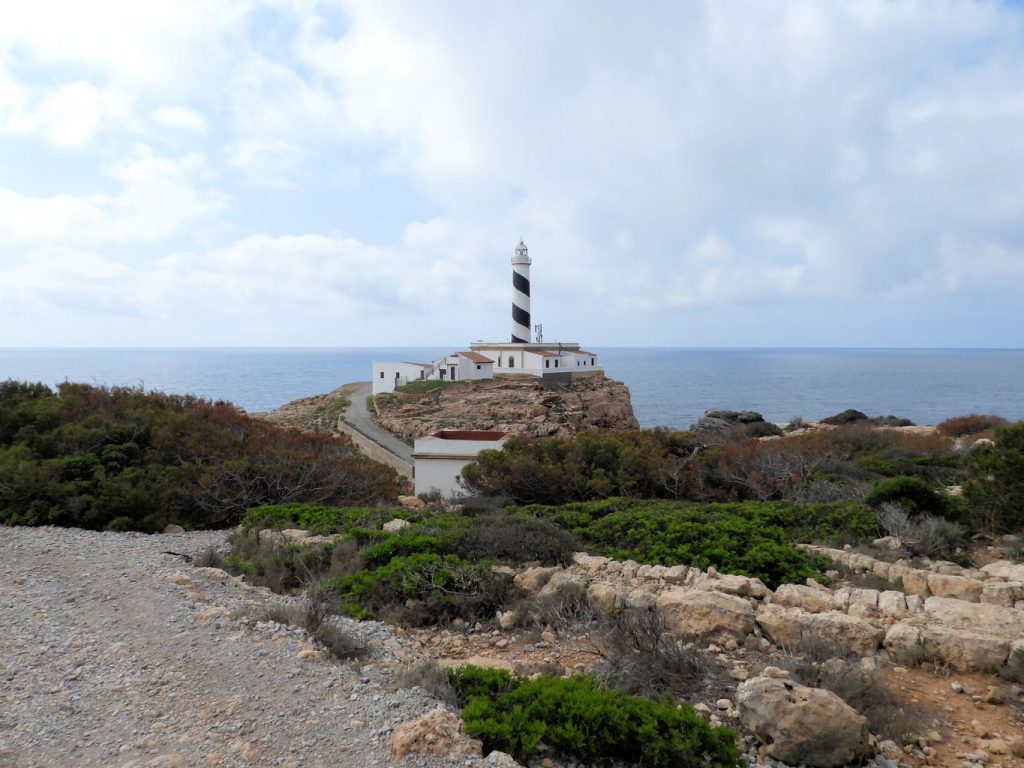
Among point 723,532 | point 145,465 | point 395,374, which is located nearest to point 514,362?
point 395,374

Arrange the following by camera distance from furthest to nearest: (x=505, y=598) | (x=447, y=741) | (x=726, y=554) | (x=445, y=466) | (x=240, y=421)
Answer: (x=445, y=466) → (x=240, y=421) → (x=726, y=554) → (x=505, y=598) → (x=447, y=741)

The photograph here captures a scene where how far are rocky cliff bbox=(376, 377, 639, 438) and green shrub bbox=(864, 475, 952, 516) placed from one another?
23.1m

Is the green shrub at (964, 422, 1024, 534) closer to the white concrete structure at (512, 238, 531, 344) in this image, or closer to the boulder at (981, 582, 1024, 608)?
the boulder at (981, 582, 1024, 608)

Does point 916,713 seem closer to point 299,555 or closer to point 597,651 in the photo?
point 597,651

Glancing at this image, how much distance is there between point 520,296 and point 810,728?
45.0 metres

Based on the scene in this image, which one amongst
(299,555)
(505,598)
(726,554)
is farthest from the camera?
(299,555)

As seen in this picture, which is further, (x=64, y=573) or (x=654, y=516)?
(x=654, y=516)

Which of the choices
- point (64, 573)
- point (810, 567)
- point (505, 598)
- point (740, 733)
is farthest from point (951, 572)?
point (64, 573)

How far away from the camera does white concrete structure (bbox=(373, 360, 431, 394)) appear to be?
1735 inches

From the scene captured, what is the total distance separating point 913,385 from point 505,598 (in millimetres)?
111476

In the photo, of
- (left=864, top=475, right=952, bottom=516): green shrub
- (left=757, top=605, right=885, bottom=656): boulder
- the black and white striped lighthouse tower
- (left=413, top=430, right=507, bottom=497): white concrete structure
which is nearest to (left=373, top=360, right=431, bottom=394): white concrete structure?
the black and white striped lighthouse tower

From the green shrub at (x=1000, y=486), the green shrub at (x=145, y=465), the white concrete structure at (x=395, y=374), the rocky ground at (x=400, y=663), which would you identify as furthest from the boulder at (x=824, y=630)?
the white concrete structure at (x=395, y=374)

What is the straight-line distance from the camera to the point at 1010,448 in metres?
9.92

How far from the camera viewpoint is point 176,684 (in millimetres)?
4711
